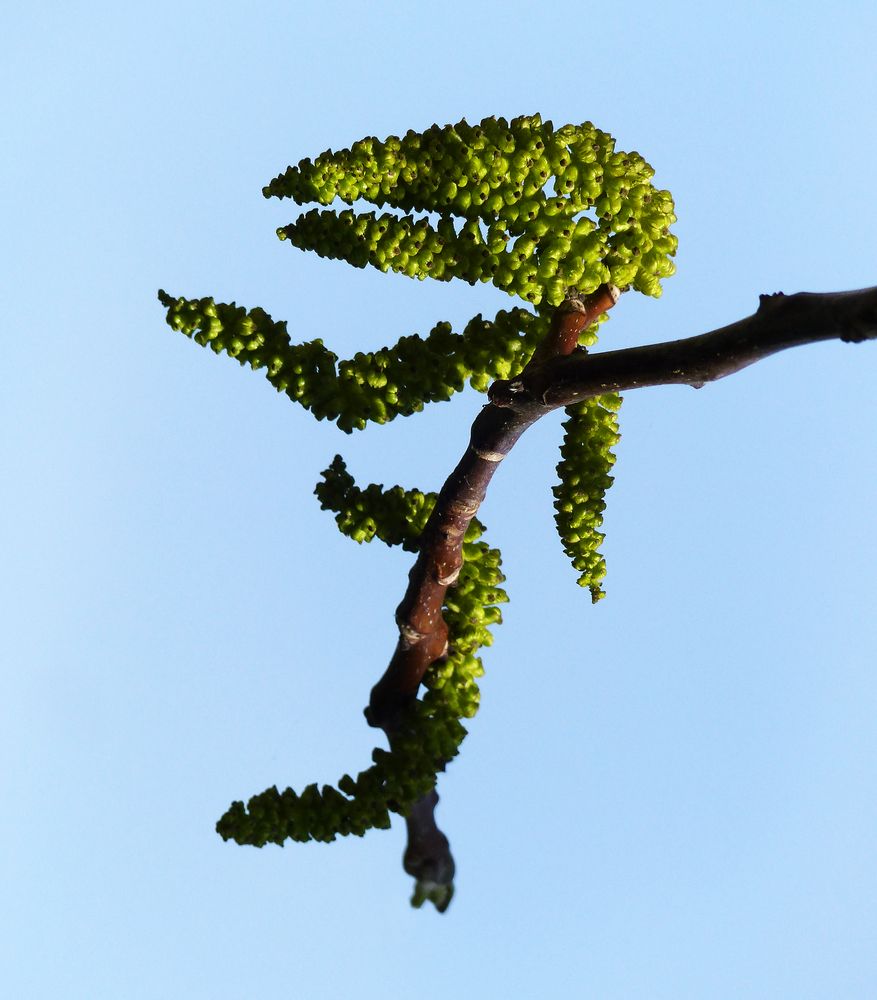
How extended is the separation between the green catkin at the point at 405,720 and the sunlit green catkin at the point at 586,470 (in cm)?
31

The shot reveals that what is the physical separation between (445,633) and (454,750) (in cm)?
43

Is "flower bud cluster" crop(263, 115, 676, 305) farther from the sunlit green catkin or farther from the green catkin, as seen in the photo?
the green catkin

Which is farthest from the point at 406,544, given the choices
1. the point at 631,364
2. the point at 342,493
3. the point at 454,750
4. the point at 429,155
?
the point at 429,155

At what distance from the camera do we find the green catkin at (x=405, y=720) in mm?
3064

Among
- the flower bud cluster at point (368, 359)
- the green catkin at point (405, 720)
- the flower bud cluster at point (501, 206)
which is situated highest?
the flower bud cluster at point (501, 206)

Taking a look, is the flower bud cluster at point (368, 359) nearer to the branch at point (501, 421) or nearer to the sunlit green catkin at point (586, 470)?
the branch at point (501, 421)

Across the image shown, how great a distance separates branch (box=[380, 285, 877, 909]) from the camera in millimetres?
2908

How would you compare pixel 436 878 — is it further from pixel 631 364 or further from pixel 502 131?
pixel 502 131

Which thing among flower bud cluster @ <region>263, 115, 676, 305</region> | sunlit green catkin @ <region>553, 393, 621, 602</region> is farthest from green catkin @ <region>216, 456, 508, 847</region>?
flower bud cluster @ <region>263, 115, 676, 305</region>

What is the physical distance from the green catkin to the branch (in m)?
0.09

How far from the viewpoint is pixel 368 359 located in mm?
3436

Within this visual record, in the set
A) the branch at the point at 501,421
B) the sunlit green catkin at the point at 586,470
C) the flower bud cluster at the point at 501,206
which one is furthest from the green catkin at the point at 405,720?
the flower bud cluster at the point at 501,206

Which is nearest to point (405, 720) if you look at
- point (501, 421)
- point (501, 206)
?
point (501, 421)

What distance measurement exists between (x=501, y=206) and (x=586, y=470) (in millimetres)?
962
